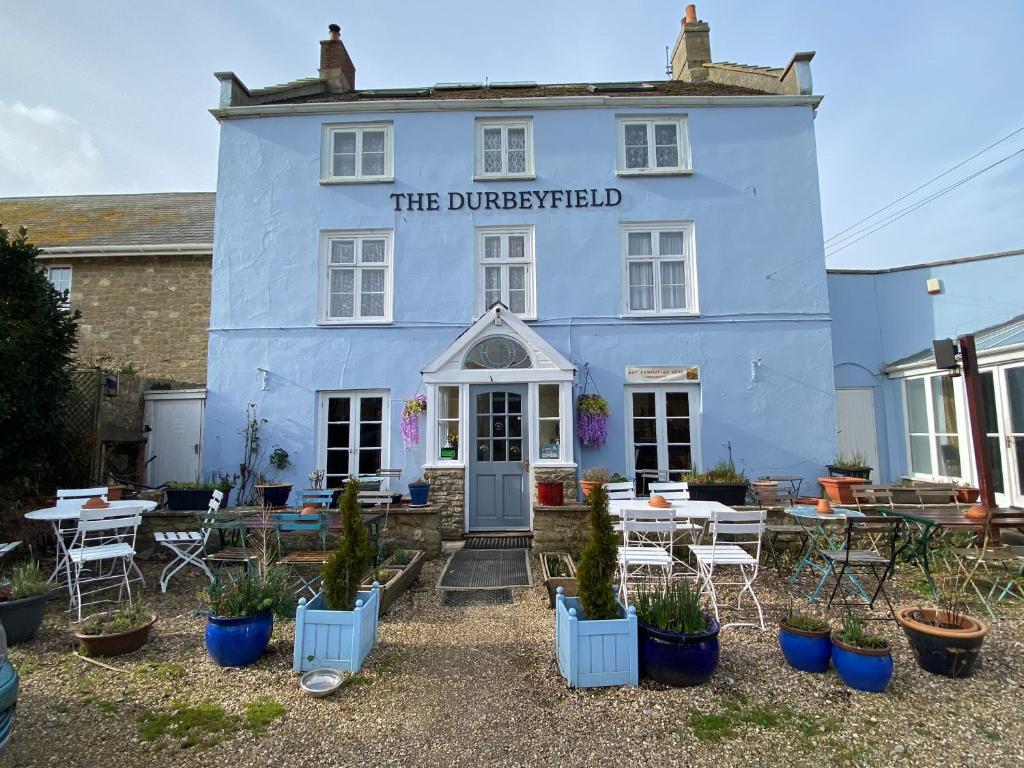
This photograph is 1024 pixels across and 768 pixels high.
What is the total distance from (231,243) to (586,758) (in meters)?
11.3

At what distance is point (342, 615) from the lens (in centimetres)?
439

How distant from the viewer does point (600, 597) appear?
4.24 meters

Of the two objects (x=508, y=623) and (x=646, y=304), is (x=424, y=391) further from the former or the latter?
(x=508, y=623)

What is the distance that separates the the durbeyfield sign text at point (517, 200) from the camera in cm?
1088

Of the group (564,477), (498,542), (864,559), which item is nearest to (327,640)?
(498,542)

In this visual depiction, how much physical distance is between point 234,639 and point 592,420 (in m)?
6.88

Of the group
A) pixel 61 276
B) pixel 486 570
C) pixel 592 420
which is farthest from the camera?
pixel 61 276

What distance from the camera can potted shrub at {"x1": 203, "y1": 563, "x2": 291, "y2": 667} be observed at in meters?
4.42

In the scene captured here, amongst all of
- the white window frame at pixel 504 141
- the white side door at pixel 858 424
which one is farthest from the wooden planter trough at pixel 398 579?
the white side door at pixel 858 424

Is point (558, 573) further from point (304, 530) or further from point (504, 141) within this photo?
point (504, 141)

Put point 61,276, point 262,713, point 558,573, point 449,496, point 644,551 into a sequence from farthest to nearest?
1. point 61,276
2. point 449,496
3. point 558,573
4. point 644,551
5. point 262,713

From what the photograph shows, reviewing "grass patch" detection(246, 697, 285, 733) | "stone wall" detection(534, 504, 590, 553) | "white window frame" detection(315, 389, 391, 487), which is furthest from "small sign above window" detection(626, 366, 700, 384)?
"grass patch" detection(246, 697, 285, 733)

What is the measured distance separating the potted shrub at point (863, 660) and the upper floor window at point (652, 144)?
937 centimetres

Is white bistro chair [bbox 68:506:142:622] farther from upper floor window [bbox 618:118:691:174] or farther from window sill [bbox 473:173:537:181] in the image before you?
upper floor window [bbox 618:118:691:174]
